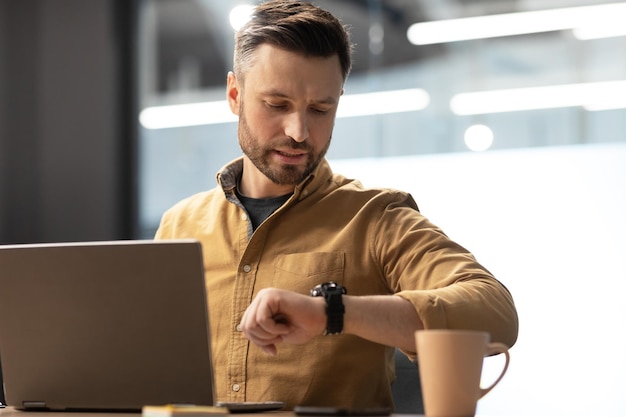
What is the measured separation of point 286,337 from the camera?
1252 mm

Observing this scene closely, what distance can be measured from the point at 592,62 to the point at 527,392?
1.20 metres

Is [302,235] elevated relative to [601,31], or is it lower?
lower

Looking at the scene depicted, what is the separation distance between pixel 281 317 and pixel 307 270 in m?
0.50

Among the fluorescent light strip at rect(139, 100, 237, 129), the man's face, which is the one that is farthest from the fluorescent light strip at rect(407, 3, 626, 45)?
the man's face

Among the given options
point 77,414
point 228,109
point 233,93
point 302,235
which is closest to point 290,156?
point 302,235

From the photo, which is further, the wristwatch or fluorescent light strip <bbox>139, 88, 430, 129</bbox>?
fluorescent light strip <bbox>139, 88, 430, 129</bbox>

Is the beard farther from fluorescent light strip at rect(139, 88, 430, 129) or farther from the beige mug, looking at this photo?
fluorescent light strip at rect(139, 88, 430, 129)

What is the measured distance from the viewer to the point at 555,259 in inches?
128

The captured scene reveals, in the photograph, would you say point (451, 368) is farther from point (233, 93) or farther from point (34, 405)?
point (233, 93)

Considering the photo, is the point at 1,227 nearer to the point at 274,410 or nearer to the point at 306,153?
the point at 306,153

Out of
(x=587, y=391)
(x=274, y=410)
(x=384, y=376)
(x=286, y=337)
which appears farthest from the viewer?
(x=587, y=391)

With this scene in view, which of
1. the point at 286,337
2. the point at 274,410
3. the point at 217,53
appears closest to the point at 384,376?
the point at 274,410

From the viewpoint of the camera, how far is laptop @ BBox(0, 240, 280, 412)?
1.20m

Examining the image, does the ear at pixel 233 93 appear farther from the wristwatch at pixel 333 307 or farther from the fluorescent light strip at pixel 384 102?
the fluorescent light strip at pixel 384 102
